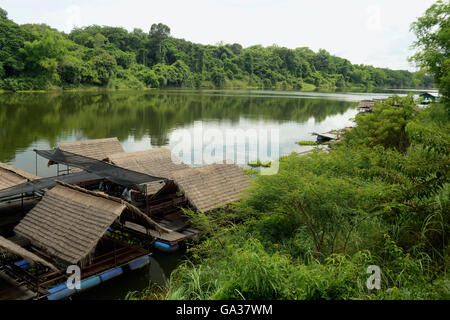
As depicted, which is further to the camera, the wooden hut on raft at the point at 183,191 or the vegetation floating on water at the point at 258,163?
the vegetation floating on water at the point at 258,163

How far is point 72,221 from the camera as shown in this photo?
27.4 ft

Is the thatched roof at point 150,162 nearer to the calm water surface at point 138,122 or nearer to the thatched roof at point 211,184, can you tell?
the thatched roof at point 211,184

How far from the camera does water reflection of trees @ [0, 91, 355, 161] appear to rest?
1125 inches

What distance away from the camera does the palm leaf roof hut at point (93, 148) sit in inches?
592

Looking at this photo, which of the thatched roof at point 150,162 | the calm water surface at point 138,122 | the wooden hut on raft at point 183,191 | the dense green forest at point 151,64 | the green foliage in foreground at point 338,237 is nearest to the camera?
the green foliage in foreground at point 338,237

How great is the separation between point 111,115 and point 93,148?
972 inches

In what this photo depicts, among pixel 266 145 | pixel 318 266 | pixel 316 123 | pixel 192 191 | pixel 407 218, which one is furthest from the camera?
pixel 316 123

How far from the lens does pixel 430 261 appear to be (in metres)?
5.92

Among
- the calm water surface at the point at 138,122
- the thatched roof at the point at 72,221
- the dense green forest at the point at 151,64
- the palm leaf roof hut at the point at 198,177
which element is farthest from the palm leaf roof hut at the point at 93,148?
the dense green forest at the point at 151,64

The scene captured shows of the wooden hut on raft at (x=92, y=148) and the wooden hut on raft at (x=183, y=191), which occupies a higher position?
the wooden hut on raft at (x=92, y=148)

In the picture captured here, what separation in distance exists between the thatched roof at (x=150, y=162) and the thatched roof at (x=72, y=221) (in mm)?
3815

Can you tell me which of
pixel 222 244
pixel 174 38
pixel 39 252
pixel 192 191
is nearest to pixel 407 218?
pixel 222 244
